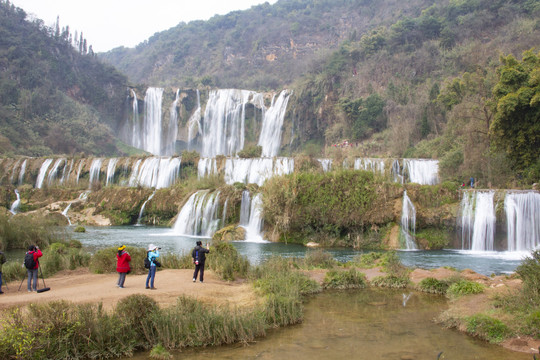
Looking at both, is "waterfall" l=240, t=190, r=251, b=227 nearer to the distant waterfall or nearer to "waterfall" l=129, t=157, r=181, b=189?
the distant waterfall

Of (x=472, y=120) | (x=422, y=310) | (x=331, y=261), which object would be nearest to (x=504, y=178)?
(x=472, y=120)

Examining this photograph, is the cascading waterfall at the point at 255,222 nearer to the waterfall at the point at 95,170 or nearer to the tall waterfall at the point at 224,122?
the waterfall at the point at 95,170

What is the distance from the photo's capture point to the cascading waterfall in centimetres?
2814

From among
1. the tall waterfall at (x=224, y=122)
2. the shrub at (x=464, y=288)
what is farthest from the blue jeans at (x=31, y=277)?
the tall waterfall at (x=224, y=122)

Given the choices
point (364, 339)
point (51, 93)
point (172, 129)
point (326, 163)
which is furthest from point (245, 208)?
point (51, 93)

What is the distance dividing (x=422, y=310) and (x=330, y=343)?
3829 mm

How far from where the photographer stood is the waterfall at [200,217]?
30.4m

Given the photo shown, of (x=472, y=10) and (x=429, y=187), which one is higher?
(x=472, y=10)

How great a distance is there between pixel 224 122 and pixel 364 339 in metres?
61.2

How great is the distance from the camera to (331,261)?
17422mm

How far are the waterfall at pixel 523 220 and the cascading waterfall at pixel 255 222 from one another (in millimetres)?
13852

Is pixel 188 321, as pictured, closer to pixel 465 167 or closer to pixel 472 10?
pixel 465 167

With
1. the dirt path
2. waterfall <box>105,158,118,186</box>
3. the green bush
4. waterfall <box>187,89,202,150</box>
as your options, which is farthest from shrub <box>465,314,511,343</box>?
waterfall <box>187,89,202,150</box>

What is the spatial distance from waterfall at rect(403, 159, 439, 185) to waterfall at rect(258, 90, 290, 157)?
28235 millimetres
